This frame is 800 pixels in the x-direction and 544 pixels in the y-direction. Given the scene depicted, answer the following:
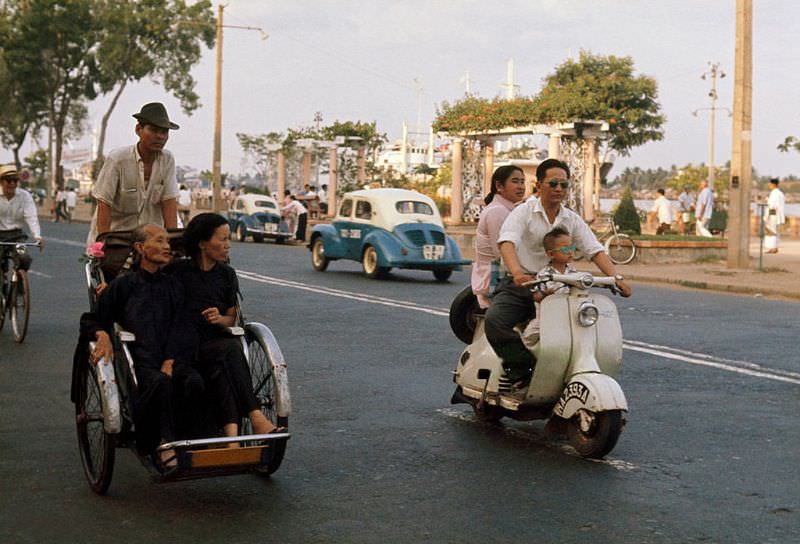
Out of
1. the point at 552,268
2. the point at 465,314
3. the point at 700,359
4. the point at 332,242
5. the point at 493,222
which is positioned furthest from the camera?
the point at 332,242

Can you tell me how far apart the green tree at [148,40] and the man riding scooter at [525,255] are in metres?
50.0

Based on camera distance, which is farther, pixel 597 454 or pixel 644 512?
pixel 597 454

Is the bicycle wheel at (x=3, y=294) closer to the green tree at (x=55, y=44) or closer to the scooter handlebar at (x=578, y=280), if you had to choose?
the scooter handlebar at (x=578, y=280)

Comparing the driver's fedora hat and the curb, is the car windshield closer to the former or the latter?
the curb

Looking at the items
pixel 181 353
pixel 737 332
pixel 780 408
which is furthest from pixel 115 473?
pixel 737 332

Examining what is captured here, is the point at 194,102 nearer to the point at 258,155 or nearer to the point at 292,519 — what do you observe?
the point at 258,155

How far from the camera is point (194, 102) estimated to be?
6066cm

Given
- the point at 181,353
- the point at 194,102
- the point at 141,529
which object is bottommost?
the point at 141,529

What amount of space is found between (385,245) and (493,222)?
43.3 ft

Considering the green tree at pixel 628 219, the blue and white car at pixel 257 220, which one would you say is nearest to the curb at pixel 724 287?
the green tree at pixel 628 219

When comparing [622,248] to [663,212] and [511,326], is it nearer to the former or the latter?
[663,212]

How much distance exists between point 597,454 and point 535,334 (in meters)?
0.76

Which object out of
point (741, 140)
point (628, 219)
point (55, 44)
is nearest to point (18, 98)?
point (55, 44)

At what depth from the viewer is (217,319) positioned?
5.92 m
